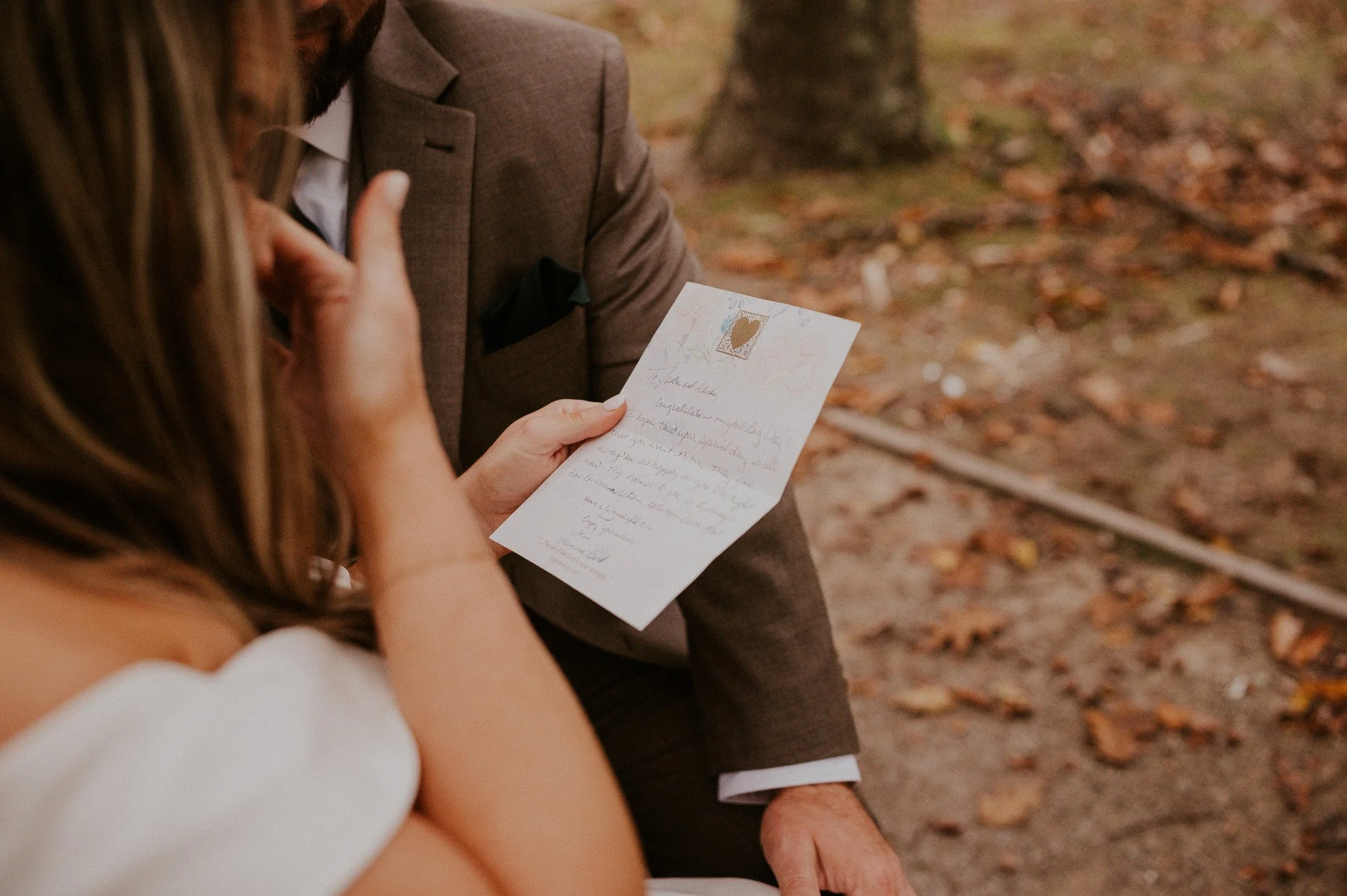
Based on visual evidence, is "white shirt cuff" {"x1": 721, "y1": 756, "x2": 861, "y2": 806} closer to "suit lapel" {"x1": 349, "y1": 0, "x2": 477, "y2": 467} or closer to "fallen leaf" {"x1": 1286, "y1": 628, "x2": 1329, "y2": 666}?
"suit lapel" {"x1": 349, "y1": 0, "x2": 477, "y2": 467}

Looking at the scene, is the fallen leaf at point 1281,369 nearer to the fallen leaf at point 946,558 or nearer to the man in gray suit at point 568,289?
the fallen leaf at point 946,558

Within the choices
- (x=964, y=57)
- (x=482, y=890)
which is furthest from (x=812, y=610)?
(x=964, y=57)

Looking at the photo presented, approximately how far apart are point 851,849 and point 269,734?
108 cm

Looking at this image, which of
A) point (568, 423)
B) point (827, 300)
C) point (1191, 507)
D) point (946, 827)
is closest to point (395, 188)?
point (568, 423)

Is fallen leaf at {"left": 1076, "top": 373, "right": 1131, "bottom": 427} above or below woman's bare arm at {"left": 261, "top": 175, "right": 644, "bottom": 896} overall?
below

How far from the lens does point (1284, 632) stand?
8.87 ft

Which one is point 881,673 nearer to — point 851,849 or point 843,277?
point 851,849

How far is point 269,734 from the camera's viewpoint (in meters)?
0.92

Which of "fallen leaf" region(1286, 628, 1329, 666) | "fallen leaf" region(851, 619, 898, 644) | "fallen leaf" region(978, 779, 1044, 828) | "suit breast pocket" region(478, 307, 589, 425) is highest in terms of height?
"suit breast pocket" region(478, 307, 589, 425)

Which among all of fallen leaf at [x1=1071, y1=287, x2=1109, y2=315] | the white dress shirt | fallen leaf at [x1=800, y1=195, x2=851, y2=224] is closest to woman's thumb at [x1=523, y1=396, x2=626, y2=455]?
the white dress shirt

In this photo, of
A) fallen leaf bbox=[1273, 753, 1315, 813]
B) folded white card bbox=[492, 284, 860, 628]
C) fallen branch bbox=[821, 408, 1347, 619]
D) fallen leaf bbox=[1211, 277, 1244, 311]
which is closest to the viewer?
folded white card bbox=[492, 284, 860, 628]

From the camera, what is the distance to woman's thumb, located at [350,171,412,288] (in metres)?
1.09

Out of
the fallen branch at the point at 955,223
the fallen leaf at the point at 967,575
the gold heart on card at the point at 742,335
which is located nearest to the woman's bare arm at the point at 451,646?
the gold heart on card at the point at 742,335

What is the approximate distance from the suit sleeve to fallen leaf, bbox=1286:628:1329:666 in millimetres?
1741
